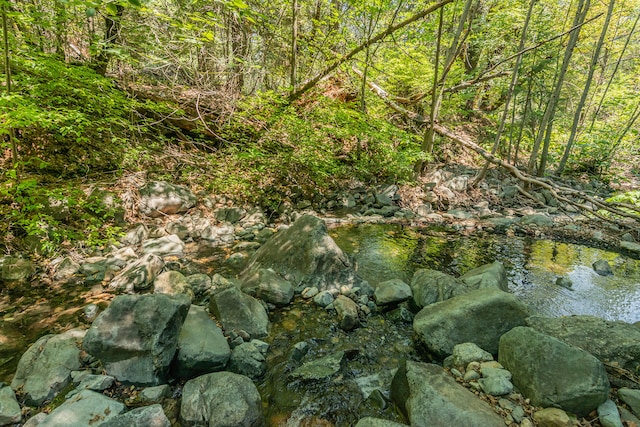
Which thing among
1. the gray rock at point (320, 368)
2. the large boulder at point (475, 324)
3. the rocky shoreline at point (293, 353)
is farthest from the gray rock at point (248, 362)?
the large boulder at point (475, 324)

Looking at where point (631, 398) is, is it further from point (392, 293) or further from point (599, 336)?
point (392, 293)

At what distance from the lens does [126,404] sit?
233cm

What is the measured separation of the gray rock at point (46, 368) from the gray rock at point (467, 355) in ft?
10.9

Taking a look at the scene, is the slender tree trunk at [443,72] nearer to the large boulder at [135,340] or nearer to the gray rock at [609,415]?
the gray rock at [609,415]

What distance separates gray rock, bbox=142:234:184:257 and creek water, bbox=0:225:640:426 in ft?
1.06

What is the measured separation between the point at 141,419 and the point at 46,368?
114 centimetres

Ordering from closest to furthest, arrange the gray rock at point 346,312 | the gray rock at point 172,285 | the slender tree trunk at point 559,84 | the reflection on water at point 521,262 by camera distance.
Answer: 1. the gray rock at point 346,312
2. the gray rock at point 172,285
3. the reflection on water at point 521,262
4. the slender tree trunk at point 559,84

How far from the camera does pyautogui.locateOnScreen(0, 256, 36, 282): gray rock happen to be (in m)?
3.89

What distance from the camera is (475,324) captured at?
10.0 feet

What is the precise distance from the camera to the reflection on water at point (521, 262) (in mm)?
4617

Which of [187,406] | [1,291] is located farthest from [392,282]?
[1,291]

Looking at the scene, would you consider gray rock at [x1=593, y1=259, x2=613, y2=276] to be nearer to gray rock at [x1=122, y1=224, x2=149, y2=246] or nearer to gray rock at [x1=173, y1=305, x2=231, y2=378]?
gray rock at [x1=173, y1=305, x2=231, y2=378]

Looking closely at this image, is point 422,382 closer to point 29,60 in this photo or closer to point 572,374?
point 572,374

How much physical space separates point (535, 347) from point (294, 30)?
26.0 feet
